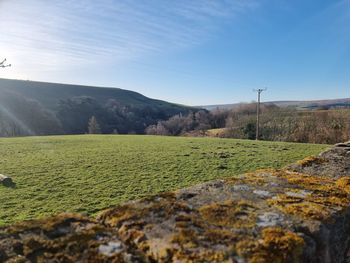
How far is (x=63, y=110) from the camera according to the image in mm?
96125

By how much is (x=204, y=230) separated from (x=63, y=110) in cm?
10093

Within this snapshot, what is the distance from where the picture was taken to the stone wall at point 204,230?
4.78 feet

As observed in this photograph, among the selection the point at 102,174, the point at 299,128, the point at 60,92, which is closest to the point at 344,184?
the point at 102,174

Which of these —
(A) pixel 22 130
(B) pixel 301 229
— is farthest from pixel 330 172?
(A) pixel 22 130

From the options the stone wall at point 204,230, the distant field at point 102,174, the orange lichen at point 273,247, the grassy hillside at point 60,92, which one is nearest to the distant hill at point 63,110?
the grassy hillside at point 60,92

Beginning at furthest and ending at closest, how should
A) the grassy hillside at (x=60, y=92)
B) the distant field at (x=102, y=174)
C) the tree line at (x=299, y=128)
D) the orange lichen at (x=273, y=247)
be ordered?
the grassy hillside at (x=60, y=92), the tree line at (x=299, y=128), the distant field at (x=102, y=174), the orange lichen at (x=273, y=247)

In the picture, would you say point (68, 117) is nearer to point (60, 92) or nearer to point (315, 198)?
point (60, 92)

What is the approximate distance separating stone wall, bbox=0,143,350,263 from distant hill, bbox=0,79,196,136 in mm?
46951

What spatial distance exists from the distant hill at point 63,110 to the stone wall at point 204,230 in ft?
154

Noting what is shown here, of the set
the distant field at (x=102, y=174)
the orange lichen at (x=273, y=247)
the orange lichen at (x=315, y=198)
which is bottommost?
the distant field at (x=102, y=174)

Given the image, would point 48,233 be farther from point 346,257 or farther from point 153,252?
point 346,257

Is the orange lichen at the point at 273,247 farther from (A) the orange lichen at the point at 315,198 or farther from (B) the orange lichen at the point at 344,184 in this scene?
(B) the orange lichen at the point at 344,184

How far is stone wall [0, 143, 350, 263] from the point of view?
1.46 meters

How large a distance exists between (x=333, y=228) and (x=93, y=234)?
143 cm
